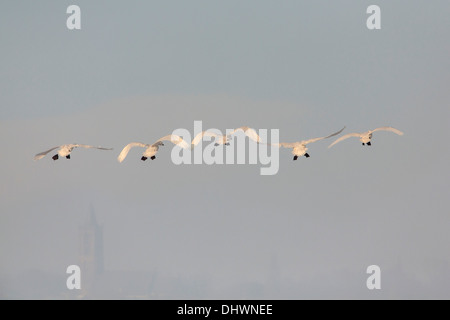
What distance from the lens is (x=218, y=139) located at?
2834 centimetres
